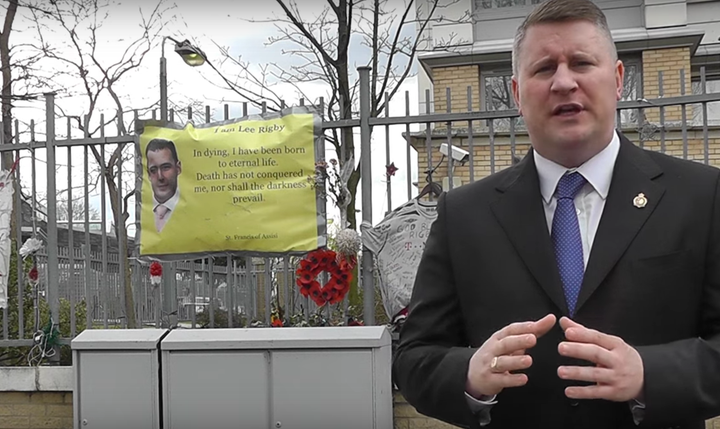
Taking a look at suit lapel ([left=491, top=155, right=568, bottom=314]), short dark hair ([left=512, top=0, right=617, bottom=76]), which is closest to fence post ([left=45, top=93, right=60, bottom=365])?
suit lapel ([left=491, top=155, right=568, bottom=314])

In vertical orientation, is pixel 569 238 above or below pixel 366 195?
below

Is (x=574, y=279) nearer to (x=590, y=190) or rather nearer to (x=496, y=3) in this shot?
(x=590, y=190)

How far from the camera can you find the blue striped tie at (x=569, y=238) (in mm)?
1534

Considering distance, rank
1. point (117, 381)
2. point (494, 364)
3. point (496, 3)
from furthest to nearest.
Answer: point (496, 3)
point (117, 381)
point (494, 364)

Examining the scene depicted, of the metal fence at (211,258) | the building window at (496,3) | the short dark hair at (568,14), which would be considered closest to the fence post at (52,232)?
the metal fence at (211,258)

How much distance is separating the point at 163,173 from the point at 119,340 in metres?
1.30

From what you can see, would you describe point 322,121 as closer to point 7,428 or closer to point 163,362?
point 163,362

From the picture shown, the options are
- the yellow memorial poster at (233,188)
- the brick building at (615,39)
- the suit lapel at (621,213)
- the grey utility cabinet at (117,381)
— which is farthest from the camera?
the brick building at (615,39)

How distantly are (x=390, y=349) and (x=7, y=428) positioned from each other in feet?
10.2

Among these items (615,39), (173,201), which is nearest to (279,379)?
(173,201)

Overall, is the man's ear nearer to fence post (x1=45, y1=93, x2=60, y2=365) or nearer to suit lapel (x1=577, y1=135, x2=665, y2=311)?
suit lapel (x1=577, y1=135, x2=665, y2=311)

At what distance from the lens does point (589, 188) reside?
161 cm

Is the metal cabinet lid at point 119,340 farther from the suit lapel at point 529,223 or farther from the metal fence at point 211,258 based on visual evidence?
the suit lapel at point 529,223

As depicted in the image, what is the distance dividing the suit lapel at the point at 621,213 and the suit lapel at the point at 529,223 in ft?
0.22
